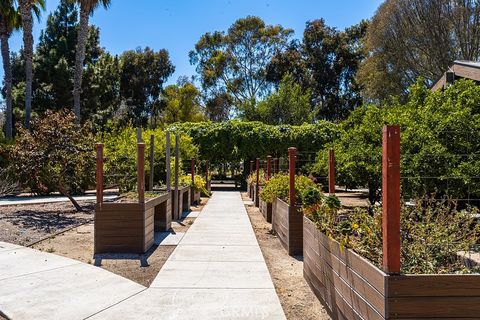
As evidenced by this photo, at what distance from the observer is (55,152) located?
1170 cm

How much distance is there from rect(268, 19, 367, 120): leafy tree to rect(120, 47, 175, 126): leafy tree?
1032 centimetres

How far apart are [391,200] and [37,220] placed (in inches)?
376

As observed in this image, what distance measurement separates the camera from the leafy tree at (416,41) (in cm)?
2634

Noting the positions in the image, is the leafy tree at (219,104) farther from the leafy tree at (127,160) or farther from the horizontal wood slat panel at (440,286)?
the horizontal wood slat panel at (440,286)

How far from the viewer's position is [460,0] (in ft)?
86.1

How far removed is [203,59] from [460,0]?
24.7 m

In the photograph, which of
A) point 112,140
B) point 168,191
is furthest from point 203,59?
point 168,191

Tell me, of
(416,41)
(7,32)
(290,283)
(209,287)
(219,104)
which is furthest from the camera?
(219,104)

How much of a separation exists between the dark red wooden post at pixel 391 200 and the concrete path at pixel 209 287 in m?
1.69

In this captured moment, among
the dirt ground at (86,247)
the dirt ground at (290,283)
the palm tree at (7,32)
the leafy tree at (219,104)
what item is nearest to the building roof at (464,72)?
the dirt ground at (290,283)

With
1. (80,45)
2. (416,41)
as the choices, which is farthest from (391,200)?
(416,41)

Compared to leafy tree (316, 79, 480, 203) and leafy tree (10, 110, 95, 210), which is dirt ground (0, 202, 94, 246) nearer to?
leafy tree (10, 110, 95, 210)

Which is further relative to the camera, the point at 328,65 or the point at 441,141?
the point at 328,65

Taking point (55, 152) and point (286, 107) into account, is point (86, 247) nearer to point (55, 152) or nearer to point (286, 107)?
point (55, 152)
